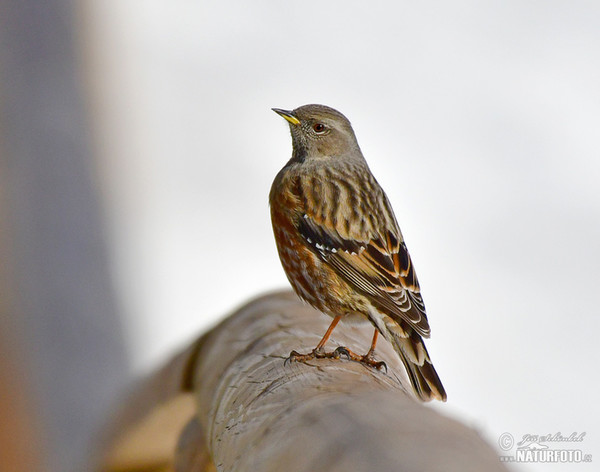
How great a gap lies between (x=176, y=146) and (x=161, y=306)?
4.06 ft

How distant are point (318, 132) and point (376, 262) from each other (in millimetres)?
601

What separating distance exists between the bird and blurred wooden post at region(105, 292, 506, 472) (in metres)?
0.05

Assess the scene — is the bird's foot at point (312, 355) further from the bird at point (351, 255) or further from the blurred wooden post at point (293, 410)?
the bird at point (351, 255)

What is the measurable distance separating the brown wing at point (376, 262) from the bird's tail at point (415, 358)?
0.11ft

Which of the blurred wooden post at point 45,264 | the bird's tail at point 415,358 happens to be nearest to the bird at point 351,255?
the bird's tail at point 415,358

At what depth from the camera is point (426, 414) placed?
111 cm

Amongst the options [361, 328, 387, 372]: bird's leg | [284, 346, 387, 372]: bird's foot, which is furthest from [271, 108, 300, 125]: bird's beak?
[284, 346, 387, 372]: bird's foot

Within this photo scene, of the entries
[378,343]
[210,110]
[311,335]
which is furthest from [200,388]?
[210,110]

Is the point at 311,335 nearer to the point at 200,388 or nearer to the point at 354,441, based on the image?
the point at 200,388

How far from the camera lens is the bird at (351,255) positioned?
7.39 ft

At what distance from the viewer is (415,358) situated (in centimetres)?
220

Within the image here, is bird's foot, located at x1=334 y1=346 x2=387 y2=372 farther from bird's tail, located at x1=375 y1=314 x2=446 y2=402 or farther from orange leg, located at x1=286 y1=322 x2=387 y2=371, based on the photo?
bird's tail, located at x1=375 y1=314 x2=446 y2=402

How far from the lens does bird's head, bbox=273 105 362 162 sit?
2.87 meters

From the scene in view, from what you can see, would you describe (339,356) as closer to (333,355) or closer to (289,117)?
(333,355)
